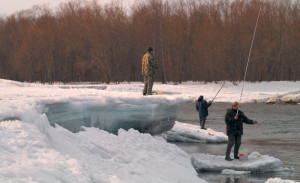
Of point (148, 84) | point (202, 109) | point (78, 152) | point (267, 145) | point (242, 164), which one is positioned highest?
point (148, 84)

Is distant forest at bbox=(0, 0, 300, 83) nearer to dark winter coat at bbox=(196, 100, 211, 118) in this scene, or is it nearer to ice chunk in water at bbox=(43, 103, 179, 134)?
dark winter coat at bbox=(196, 100, 211, 118)

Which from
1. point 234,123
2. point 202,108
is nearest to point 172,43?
point 202,108

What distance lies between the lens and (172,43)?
6250cm

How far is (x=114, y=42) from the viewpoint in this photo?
63375 mm

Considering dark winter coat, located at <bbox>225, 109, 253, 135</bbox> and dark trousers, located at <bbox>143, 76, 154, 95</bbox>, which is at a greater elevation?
dark trousers, located at <bbox>143, 76, 154, 95</bbox>

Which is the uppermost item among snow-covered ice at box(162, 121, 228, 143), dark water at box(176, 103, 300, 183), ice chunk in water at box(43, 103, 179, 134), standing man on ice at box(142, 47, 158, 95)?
standing man on ice at box(142, 47, 158, 95)

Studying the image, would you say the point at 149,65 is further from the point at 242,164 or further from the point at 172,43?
the point at 172,43

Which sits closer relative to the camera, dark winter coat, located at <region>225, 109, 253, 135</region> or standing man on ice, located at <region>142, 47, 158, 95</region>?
dark winter coat, located at <region>225, 109, 253, 135</region>

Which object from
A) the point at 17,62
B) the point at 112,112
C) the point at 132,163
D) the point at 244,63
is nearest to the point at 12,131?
the point at 132,163

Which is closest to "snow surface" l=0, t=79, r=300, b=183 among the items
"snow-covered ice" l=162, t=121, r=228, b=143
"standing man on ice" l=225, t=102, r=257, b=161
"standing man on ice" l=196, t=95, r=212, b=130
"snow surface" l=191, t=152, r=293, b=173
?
"snow surface" l=191, t=152, r=293, b=173

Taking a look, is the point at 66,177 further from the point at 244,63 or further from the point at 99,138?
the point at 244,63

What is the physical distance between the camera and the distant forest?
60906mm

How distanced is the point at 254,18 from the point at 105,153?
180 feet

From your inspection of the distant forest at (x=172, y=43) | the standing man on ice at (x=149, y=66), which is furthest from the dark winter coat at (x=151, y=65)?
the distant forest at (x=172, y=43)
